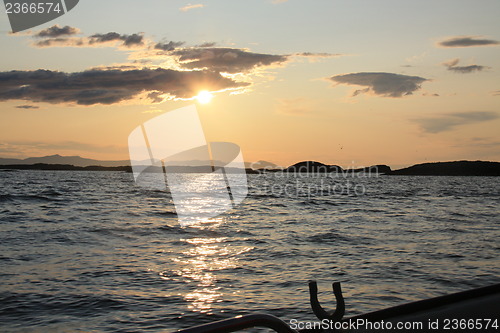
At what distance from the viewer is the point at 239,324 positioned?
2.26 meters

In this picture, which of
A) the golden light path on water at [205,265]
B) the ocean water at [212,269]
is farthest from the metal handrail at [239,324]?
the golden light path on water at [205,265]

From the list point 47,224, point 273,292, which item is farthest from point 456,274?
point 47,224

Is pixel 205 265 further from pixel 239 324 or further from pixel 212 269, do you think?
pixel 239 324

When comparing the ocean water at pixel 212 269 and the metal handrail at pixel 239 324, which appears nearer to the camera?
the metal handrail at pixel 239 324

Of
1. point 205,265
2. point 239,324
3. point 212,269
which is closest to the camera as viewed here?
point 239,324

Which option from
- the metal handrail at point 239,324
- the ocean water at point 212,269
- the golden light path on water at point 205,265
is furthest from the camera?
the golden light path on water at point 205,265

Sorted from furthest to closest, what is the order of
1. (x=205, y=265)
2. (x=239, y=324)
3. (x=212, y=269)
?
(x=205, y=265), (x=212, y=269), (x=239, y=324)

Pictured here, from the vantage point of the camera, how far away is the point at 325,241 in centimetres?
1881

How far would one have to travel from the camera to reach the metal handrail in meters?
2.15

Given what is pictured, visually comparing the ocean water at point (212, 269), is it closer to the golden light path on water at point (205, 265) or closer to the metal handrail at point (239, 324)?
the golden light path on water at point (205, 265)

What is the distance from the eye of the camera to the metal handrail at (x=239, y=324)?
7.04 feet

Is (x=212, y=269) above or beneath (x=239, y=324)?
beneath

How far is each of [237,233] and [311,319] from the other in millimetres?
13984

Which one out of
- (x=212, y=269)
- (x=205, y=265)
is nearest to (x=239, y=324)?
(x=212, y=269)
